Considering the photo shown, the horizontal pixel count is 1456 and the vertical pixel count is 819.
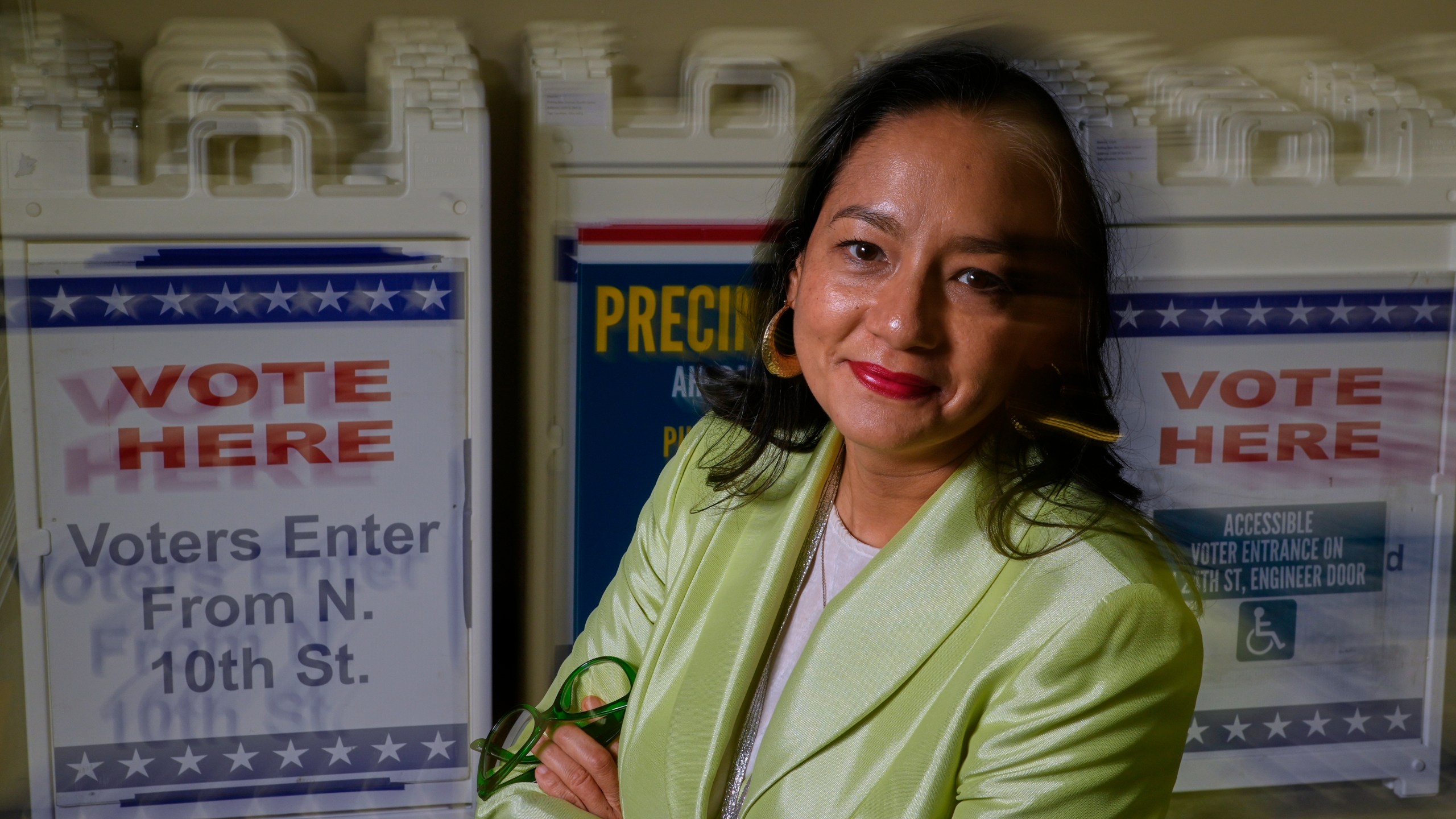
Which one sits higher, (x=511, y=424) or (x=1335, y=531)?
(x=511, y=424)

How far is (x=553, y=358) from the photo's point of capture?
1599mm

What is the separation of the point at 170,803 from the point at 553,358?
2.57 ft

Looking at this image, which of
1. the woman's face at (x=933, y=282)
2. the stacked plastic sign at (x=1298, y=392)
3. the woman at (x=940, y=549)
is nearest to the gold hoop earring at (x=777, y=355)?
the woman at (x=940, y=549)

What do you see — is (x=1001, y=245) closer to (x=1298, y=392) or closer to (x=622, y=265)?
(x=622, y=265)

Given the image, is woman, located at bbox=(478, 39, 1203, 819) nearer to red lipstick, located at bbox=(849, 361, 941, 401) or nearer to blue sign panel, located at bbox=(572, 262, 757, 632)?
red lipstick, located at bbox=(849, 361, 941, 401)

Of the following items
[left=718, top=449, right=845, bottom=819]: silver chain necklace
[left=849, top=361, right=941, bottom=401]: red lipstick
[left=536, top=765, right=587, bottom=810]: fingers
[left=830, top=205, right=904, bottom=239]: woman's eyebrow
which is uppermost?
[left=830, top=205, right=904, bottom=239]: woman's eyebrow

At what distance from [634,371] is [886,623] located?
878 millimetres

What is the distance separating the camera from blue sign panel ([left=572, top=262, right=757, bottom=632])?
1590mm

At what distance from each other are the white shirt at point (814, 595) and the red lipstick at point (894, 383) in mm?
156

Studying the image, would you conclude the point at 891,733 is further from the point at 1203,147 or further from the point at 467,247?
the point at 1203,147

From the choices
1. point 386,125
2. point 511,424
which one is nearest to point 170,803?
point 511,424

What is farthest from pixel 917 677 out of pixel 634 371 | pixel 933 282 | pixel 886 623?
pixel 634 371

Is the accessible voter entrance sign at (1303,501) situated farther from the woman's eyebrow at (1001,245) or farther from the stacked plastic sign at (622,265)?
the woman's eyebrow at (1001,245)

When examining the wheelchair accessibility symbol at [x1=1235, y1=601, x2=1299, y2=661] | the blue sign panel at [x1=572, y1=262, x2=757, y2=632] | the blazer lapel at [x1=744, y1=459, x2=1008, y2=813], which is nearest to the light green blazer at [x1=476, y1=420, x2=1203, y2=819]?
the blazer lapel at [x1=744, y1=459, x2=1008, y2=813]
